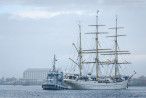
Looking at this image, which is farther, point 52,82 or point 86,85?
point 86,85

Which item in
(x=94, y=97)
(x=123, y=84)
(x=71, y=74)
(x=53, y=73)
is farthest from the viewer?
(x=123, y=84)

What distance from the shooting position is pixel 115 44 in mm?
184125

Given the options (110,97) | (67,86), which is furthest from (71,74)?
(110,97)

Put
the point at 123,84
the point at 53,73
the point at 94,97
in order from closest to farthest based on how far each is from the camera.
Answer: the point at 94,97, the point at 53,73, the point at 123,84

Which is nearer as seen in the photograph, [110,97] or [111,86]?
[110,97]

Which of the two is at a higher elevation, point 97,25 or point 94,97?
point 97,25

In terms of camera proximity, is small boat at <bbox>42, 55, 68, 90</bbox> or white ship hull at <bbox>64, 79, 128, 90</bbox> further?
white ship hull at <bbox>64, 79, 128, 90</bbox>

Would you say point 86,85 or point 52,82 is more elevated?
point 52,82

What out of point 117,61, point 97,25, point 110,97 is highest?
point 97,25

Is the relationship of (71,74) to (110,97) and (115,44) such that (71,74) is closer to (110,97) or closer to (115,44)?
(115,44)

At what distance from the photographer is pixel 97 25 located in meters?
173

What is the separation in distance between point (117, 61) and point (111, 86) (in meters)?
15.0

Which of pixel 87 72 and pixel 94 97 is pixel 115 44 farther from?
pixel 94 97

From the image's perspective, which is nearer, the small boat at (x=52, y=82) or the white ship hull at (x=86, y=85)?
the small boat at (x=52, y=82)
